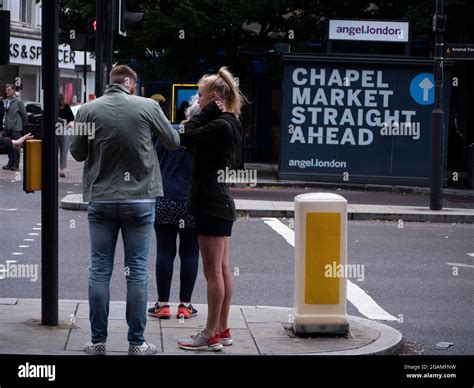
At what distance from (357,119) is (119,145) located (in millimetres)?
18571

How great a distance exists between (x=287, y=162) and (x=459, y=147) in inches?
248

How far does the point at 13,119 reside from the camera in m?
26.0

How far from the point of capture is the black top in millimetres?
7656

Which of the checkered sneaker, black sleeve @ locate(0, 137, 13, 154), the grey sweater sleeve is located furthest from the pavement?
the grey sweater sleeve

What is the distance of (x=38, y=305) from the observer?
9.27 m

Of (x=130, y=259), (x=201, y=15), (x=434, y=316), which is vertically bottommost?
(x=434, y=316)

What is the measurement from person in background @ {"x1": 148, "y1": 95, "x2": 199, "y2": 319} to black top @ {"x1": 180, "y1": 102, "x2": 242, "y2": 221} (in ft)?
4.19

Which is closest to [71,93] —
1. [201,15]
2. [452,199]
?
[201,15]

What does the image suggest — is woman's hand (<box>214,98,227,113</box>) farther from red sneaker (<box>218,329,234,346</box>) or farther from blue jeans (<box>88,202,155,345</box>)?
red sneaker (<box>218,329,234,346</box>)

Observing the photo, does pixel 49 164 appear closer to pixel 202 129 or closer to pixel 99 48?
pixel 202 129

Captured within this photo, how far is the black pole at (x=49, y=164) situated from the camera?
8.22 meters
